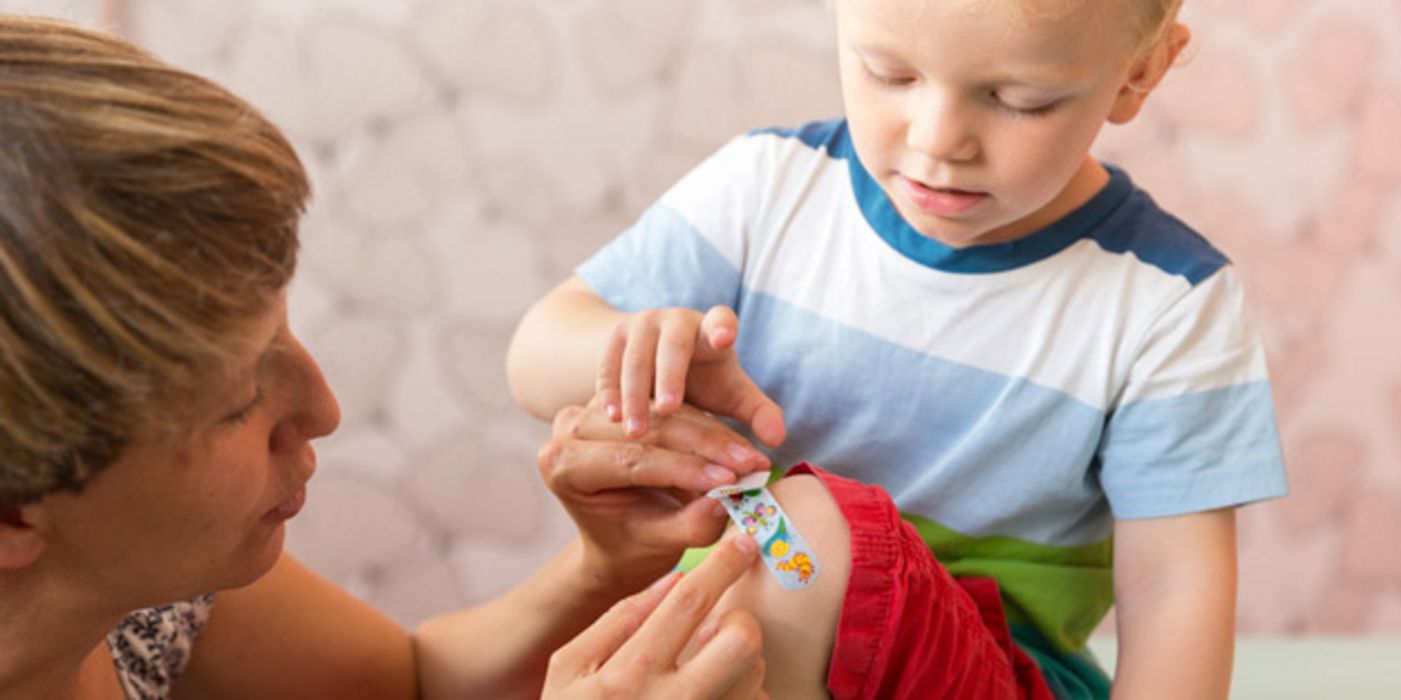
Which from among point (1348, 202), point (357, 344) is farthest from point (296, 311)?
point (1348, 202)

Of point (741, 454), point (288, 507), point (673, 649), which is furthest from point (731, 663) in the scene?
point (288, 507)

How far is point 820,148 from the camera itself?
3.49 ft

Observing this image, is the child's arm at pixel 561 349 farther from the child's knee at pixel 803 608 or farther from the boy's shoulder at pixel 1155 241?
the boy's shoulder at pixel 1155 241

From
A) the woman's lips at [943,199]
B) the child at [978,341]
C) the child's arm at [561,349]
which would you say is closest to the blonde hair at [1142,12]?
the child at [978,341]

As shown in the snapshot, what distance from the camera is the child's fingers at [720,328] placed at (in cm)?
86

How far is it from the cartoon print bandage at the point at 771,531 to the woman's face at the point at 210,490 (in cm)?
24

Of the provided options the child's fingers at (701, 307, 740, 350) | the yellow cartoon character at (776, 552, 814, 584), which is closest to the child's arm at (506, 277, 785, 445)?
the child's fingers at (701, 307, 740, 350)

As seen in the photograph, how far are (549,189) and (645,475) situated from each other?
78cm

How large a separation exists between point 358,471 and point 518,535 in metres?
0.20

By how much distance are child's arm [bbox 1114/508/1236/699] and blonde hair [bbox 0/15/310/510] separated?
582 mm

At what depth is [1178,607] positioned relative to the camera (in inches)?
35.9

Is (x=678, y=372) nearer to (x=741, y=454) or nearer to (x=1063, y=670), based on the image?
(x=741, y=454)

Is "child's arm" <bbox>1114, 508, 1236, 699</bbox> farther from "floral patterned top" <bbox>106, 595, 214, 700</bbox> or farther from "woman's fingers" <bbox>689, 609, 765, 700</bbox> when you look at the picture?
"floral patterned top" <bbox>106, 595, 214, 700</bbox>

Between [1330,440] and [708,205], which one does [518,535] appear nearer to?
[708,205]
